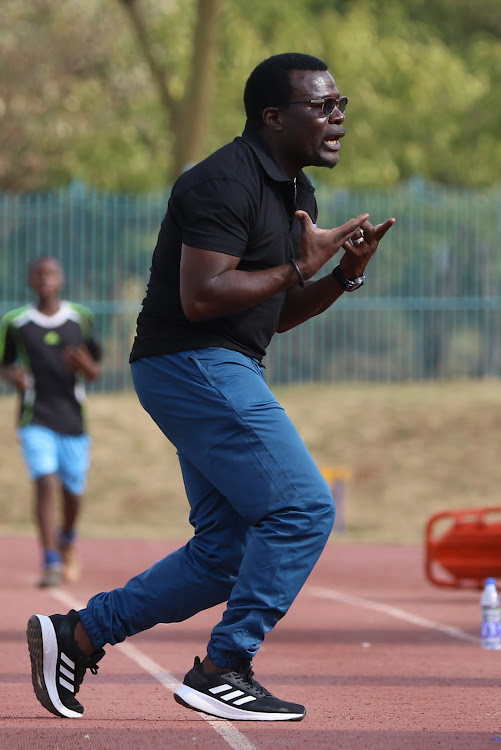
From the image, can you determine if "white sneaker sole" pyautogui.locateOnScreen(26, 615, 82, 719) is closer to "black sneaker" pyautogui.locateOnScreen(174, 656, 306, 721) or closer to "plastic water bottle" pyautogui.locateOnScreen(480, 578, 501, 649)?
"black sneaker" pyautogui.locateOnScreen(174, 656, 306, 721)

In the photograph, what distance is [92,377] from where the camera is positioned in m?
12.0

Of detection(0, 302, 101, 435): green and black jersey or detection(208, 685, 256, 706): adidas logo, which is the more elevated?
detection(0, 302, 101, 435): green and black jersey

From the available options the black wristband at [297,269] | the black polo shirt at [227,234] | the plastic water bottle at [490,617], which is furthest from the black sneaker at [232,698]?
the plastic water bottle at [490,617]

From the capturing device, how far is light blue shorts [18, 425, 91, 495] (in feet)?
38.6

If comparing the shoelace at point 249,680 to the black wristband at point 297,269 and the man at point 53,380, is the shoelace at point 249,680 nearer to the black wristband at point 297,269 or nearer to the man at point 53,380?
the black wristband at point 297,269


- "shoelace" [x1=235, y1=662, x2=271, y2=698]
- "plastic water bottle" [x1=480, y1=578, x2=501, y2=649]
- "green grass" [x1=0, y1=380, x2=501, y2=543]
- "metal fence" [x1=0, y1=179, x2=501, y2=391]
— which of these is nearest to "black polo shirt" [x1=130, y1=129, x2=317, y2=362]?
"shoelace" [x1=235, y1=662, x2=271, y2=698]

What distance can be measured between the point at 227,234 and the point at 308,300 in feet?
2.43

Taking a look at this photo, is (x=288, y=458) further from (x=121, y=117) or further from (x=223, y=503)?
(x=121, y=117)

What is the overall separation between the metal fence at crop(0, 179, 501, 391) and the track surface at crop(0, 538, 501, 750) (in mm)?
9039

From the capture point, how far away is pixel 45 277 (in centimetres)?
1189

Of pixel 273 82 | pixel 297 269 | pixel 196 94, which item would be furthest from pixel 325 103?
pixel 196 94

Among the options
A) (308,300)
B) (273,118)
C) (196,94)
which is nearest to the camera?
(273,118)

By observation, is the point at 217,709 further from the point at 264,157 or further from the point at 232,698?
the point at 264,157

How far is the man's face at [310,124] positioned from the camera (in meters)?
5.38
